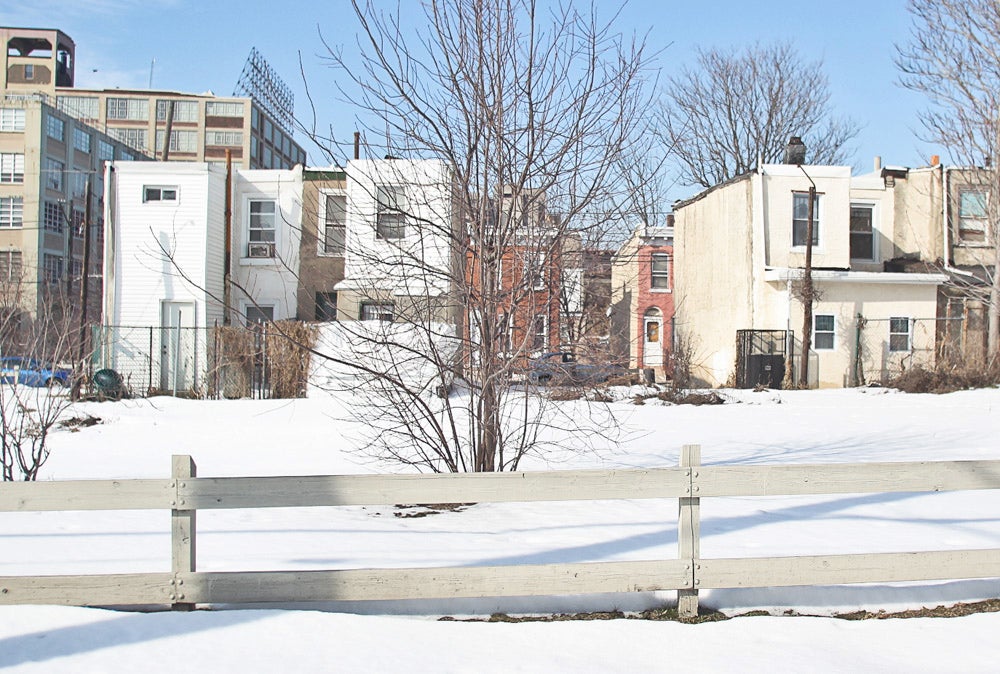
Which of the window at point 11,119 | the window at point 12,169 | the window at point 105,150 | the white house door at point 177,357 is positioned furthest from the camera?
the window at point 105,150

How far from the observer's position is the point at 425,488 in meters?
4.95

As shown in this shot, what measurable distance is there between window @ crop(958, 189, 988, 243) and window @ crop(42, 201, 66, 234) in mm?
47823

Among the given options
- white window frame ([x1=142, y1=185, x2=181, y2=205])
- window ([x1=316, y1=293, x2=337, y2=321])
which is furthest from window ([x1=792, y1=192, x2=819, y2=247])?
window ([x1=316, y1=293, x2=337, y2=321])

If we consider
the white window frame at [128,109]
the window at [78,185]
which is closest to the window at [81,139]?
the window at [78,185]

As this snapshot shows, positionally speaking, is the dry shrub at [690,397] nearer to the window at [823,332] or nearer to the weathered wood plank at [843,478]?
the window at [823,332]

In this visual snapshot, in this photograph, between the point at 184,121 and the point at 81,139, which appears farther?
the point at 184,121

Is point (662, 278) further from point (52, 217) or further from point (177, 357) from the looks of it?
point (52, 217)

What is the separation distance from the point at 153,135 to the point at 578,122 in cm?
7963

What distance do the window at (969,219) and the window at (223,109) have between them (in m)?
66.1

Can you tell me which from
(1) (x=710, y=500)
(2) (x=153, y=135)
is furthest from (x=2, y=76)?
(1) (x=710, y=500)

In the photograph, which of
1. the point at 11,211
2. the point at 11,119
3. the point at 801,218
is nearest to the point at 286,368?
the point at 801,218

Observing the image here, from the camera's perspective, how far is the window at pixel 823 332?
25453 mm

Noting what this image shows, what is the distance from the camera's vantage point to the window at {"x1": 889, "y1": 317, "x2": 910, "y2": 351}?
2600 centimetres

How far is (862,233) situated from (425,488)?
86.7 feet
